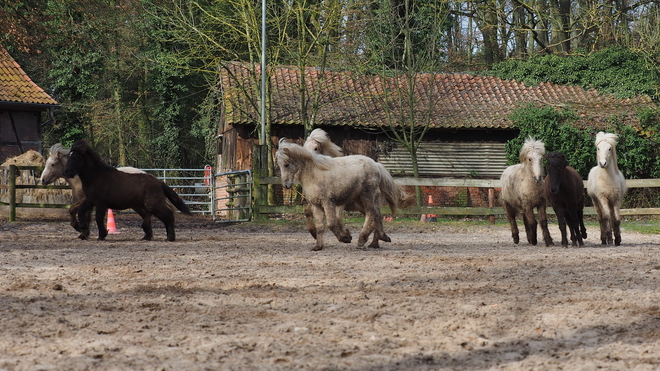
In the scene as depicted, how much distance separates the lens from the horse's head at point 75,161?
12328mm

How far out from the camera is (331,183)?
1079 cm

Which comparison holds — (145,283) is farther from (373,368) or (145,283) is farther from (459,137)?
(459,137)

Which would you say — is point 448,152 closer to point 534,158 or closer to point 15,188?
point 15,188

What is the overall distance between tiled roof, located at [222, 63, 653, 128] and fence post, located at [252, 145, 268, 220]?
722 centimetres

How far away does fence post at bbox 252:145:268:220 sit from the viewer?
18500 mm

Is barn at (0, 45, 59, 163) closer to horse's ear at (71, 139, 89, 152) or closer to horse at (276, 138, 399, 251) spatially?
horse's ear at (71, 139, 89, 152)

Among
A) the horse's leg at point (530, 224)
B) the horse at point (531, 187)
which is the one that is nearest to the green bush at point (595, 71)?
the horse at point (531, 187)

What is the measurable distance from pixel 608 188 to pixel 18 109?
23.1 metres

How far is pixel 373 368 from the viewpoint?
13.4ft

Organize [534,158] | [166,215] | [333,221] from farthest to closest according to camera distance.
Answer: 1. [166,215]
2. [534,158]
3. [333,221]

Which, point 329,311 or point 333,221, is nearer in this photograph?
point 329,311

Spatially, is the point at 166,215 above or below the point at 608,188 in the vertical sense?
below

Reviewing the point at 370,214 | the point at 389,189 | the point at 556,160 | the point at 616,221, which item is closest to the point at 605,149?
the point at 616,221

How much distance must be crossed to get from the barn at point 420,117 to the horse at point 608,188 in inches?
578
